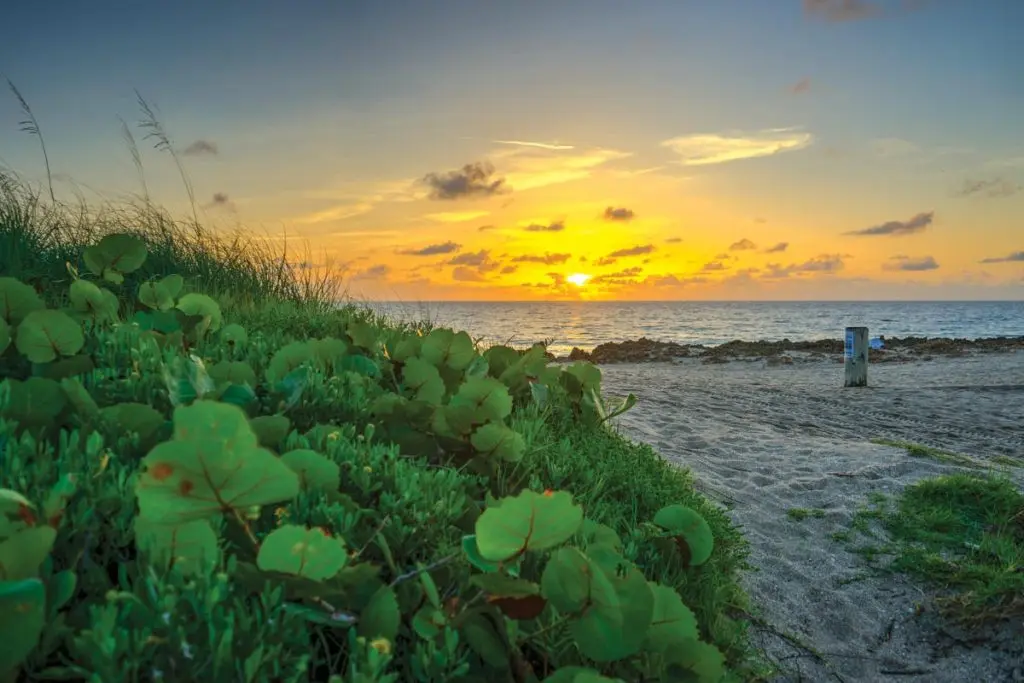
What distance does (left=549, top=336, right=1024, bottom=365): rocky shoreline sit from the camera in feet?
60.3

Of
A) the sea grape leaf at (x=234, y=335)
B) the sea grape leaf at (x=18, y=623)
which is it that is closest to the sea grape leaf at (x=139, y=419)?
the sea grape leaf at (x=18, y=623)

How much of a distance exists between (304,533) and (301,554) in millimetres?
33

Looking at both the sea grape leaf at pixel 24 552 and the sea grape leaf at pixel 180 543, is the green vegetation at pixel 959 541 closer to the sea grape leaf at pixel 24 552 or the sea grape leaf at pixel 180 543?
the sea grape leaf at pixel 180 543

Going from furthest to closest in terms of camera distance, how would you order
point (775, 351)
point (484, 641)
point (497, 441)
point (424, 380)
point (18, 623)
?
point (775, 351), point (424, 380), point (497, 441), point (484, 641), point (18, 623)

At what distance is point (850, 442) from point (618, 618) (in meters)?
6.79

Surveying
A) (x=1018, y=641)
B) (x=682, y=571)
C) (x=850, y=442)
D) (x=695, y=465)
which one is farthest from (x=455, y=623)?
(x=850, y=442)

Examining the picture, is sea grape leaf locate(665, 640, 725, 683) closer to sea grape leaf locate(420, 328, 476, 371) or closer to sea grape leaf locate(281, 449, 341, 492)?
sea grape leaf locate(281, 449, 341, 492)

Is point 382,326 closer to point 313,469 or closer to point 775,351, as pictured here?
point 313,469

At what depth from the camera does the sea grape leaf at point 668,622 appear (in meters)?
1.40

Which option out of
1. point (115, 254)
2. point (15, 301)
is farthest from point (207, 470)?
point (115, 254)

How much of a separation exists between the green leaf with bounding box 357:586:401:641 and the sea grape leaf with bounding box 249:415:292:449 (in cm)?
68

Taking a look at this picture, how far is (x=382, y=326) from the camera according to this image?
466cm

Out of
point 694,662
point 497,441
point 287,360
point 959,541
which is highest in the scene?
point 287,360

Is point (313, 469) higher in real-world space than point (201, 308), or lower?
lower
